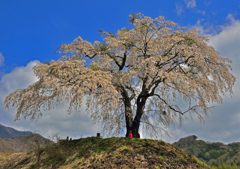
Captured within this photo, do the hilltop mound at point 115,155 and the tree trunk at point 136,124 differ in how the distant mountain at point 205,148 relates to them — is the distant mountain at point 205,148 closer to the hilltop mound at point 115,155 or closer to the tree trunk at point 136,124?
the tree trunk at point 136,124

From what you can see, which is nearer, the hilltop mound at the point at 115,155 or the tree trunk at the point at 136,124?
the hilltop mound at the point at 115,155

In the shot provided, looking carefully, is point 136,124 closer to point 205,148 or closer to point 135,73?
point 135,73

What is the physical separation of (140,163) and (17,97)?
26.8 feet

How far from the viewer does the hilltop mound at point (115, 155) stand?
8977 millimetres

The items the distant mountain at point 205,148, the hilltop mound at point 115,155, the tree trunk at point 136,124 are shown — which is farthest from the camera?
Result: the distant mountain at point 205,148

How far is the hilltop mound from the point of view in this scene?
8977 millimetres

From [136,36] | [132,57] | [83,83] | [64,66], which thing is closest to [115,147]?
[83,83]

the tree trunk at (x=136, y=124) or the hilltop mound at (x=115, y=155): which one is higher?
the tree trunk at (x=136, y=124)

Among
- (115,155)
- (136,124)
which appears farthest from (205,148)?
(115,155)

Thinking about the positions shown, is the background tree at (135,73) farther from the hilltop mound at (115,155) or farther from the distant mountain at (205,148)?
the distant mountain at (205,148)

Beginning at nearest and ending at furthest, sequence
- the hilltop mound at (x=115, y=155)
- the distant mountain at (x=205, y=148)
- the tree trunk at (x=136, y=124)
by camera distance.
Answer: the hilltop mound at (x=115, y=155), the tree trunk at (x=136, y=124), the distant mountain at (x=205, y=148)

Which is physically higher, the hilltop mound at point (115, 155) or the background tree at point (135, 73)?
the background tree at point (135, 73)

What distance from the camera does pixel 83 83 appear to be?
32.1 feet

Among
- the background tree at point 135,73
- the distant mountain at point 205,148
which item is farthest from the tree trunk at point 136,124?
the distant mountain at point 205,148
